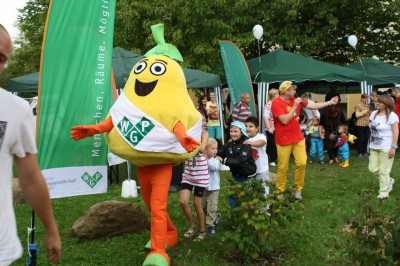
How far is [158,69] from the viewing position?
5441 mm

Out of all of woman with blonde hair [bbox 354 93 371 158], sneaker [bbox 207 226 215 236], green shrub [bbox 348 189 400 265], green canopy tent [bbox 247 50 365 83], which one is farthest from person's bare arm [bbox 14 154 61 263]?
woman with blonde hair [bbox 354 93 371 158]

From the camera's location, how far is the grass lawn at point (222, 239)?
5395 millimetres

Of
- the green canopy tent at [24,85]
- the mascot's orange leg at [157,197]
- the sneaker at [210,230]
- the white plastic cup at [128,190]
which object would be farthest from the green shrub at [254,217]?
the green canopy tent at [24,85]

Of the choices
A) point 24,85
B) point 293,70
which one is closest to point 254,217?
point 24,85

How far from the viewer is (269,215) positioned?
5273 mm

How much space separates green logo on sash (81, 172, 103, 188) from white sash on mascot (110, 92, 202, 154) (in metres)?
0.60

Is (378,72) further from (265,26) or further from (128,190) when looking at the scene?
(128,190)

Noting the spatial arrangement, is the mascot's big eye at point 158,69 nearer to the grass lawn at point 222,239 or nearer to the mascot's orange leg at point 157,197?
the mascot's orange leg at point 157,197

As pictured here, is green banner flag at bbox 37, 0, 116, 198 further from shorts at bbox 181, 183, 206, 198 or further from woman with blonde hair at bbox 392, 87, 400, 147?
woman with blonde hair at bbox 392, 87, 400, 147

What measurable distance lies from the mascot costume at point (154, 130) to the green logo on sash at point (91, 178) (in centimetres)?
39

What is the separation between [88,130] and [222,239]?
1716mm

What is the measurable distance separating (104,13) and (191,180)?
2.09 meters

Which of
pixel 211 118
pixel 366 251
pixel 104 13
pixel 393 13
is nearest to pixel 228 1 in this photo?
pixel 211 118

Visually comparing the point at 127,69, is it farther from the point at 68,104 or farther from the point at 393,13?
the point at 393,13
